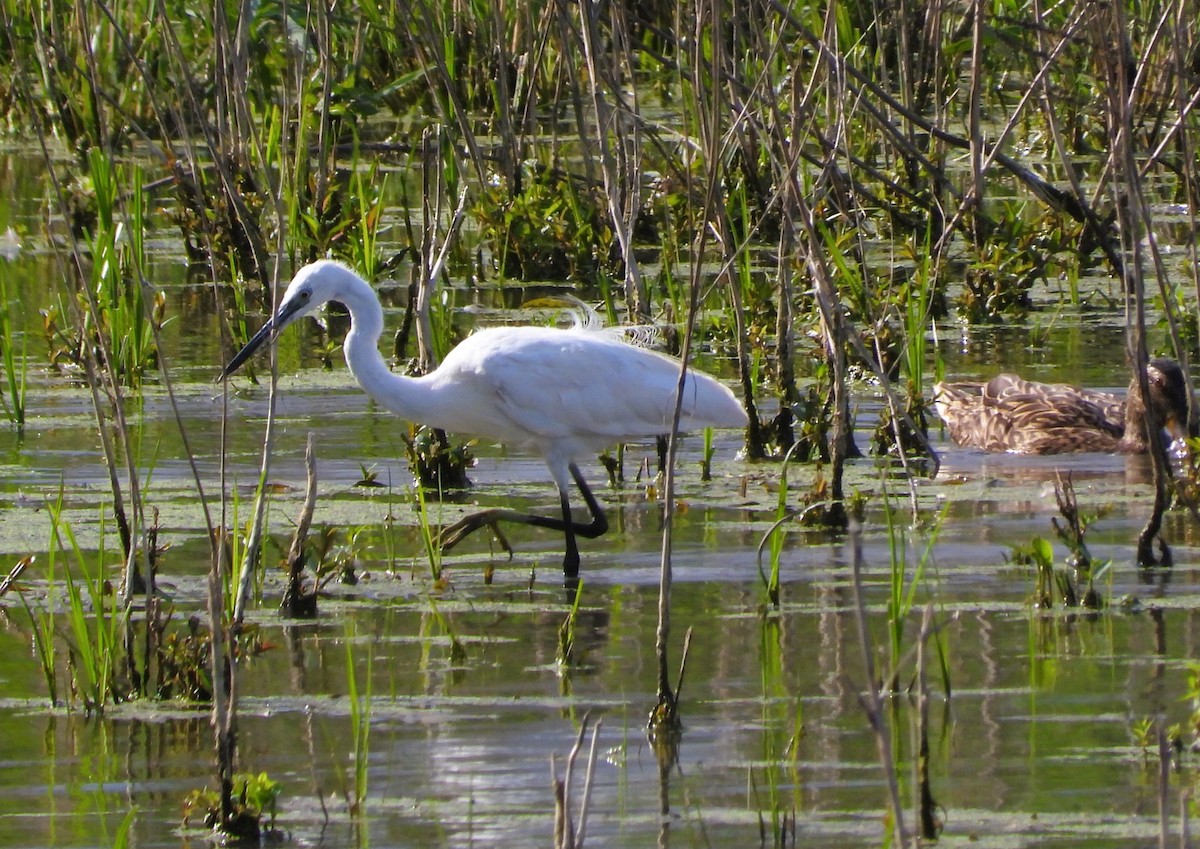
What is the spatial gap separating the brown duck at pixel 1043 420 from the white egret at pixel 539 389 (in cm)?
148

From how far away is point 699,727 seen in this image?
4.64 m

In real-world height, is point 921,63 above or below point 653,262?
above

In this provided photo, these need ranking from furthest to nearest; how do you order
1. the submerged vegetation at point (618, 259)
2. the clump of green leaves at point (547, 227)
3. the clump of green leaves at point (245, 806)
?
the clump of green leaves at point (547, 227) < the submerged vegetation at point (618, 259) < the clump of green leaves at point (245, 806)

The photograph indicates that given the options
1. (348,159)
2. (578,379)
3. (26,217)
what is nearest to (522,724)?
(578,379)

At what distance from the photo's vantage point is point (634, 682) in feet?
16.7

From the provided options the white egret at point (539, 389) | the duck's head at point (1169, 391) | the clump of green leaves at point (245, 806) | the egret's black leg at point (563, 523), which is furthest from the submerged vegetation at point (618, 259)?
the duck's head at point (1169, 391)

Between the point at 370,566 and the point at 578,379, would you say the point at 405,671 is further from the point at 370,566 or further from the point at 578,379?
the point at 578,379

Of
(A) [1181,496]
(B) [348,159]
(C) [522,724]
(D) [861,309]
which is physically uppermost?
(B) [348,159]

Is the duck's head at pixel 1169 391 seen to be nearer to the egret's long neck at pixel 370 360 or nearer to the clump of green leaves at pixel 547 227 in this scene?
the egret's long neck at pixel 370 360

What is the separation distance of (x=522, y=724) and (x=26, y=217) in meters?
9.18

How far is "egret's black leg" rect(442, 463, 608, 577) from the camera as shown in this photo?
654 cm

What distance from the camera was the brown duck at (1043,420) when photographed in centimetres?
841

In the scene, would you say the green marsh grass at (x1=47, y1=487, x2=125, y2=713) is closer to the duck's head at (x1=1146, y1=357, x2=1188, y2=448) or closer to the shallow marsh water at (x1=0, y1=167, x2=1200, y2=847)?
the shallow marsh water at (x1=0, y1=167, x2=1200, y2=847)

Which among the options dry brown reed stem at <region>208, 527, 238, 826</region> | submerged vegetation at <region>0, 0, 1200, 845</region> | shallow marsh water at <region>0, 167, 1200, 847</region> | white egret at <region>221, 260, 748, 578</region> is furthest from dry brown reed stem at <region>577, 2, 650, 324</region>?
dry brown reed stem at <region>208, 527, 238, 826</region>
